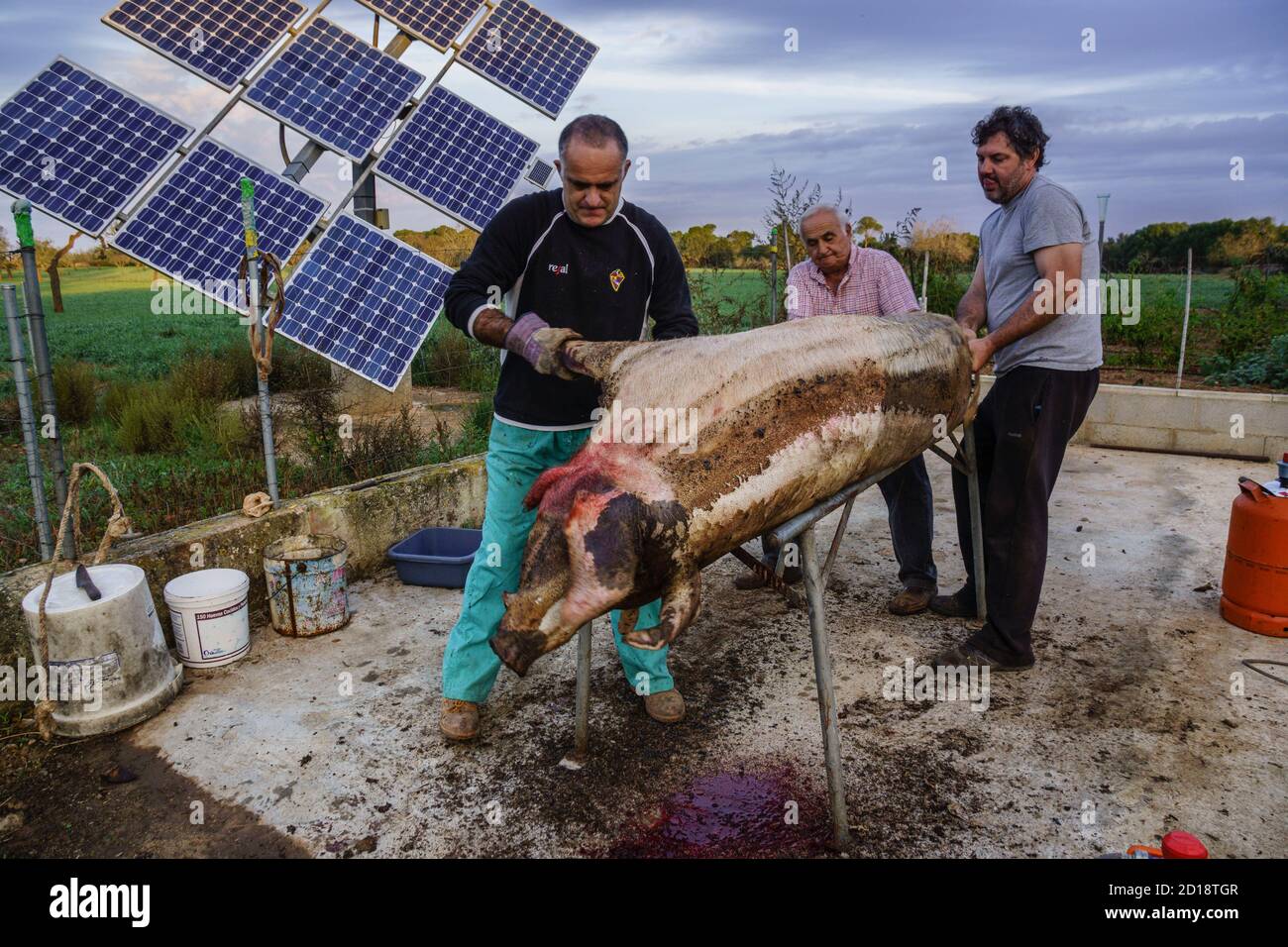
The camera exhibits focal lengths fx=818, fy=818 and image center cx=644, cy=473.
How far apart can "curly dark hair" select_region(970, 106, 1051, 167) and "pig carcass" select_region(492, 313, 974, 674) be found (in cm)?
159

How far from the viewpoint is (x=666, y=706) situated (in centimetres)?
322

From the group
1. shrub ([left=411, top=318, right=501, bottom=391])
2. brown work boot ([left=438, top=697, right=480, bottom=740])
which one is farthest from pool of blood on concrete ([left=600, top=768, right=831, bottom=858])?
shrub ([left=411, top=318, right=501, bottom=391])

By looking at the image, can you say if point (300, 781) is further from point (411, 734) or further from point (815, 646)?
point (815, 646)

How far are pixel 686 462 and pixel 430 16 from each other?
6.47 meters

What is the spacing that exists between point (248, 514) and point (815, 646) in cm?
312

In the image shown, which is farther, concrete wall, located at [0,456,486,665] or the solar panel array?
the solar panel array

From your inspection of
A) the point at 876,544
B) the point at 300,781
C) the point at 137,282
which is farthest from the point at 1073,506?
the point at 137,282

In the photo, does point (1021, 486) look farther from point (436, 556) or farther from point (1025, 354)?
point (436, 556)

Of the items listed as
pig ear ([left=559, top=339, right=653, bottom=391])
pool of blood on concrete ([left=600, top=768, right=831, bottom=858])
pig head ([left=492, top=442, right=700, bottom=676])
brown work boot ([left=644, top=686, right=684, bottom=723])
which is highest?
pig ear ([left=559, top=339, right=653, bottom=391])

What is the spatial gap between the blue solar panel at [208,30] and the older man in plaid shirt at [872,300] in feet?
14.4

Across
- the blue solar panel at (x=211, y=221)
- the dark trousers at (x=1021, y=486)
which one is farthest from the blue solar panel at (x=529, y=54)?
the dark trousers at (x=1021, y=486)

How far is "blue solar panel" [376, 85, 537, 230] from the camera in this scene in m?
6.27

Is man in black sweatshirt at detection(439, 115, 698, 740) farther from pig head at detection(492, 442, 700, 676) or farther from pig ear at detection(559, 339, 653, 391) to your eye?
pig head at detection(492, 442, 700, 676)

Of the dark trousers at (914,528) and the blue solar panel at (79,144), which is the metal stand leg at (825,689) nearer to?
the dark trousers at (914,528)
